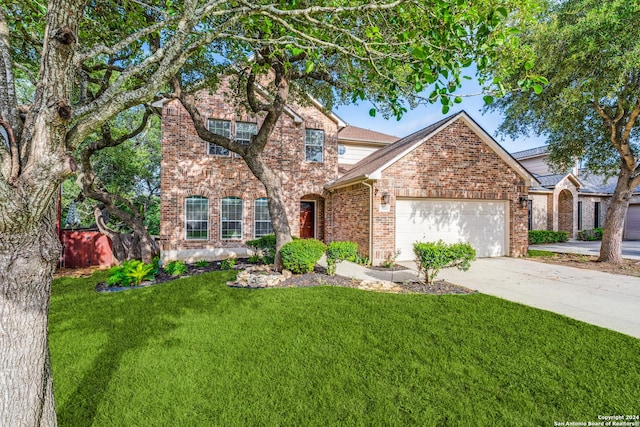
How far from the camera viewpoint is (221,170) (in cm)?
1197

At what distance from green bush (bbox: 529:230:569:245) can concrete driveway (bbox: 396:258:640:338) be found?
8552 millimetres

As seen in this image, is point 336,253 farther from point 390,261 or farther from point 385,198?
point 385,198

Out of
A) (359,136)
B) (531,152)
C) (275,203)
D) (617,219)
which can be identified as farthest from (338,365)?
(531,152)

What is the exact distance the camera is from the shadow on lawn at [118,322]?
9.48 feet

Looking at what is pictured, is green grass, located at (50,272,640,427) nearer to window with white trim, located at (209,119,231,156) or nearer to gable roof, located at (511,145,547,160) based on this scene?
window with white trim, located at (209,119,231,156)

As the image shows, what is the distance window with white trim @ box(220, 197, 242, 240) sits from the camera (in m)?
12.0

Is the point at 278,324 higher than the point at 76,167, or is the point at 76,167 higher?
the point at 76,167

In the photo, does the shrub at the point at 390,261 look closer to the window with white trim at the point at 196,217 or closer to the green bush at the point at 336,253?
the green bush at the point at 336,253

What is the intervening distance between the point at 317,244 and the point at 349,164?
31.0ft

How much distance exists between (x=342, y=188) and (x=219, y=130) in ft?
19.1

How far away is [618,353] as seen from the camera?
3.62 m

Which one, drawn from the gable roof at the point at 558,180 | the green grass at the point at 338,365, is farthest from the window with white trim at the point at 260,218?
the gable roof at the point at 558,180

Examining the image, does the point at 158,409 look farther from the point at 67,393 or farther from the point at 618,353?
the point at 618,353

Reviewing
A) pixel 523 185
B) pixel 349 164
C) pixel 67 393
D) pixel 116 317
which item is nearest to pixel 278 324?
pixel 67 393
